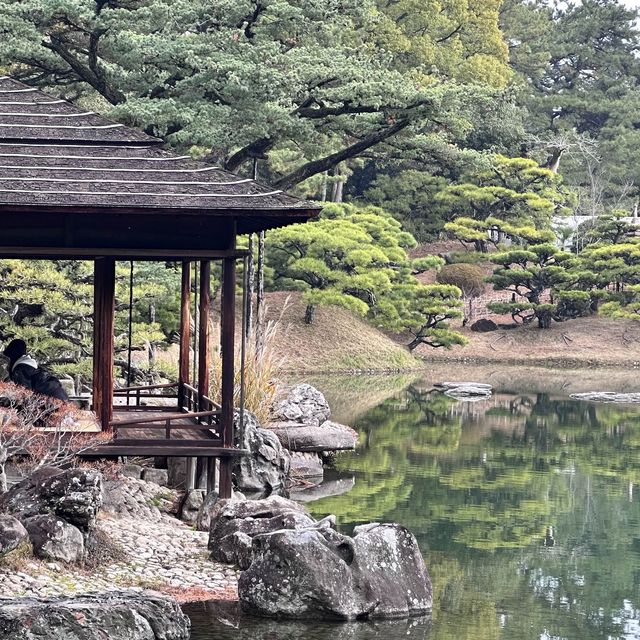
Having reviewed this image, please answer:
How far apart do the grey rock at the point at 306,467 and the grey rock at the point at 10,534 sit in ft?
17.6

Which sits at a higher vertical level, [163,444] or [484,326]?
[163,444]

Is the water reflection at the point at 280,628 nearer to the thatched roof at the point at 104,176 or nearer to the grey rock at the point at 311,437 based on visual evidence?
the thatched roof at the point at 104,176

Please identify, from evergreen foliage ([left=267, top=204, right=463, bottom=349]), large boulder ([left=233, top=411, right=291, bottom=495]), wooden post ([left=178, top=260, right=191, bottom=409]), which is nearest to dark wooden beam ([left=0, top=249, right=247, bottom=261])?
wooden post ([left=178, top=260, right=191, bottom=409])

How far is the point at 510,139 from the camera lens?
33.3 metres

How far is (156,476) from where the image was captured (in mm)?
10258

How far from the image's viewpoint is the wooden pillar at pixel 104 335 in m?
8.86

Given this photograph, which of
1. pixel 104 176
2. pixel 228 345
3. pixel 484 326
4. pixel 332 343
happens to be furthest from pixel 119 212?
pixel 484 326

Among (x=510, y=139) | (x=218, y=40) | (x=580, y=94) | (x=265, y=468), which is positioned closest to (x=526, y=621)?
(x=265, y=468)

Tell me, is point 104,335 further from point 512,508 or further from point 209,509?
point 512,508

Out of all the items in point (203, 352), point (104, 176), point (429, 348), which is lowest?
point (429, 348)

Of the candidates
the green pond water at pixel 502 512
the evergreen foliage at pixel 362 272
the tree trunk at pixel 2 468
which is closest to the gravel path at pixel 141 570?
the green pond water at pixel 502 512

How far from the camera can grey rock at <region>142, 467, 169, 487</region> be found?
10203 millimetres

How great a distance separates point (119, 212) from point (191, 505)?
224cm

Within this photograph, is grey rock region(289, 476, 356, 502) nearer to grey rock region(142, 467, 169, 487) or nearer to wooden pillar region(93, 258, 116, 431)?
grey rock region(142, 467, 169, 487)
